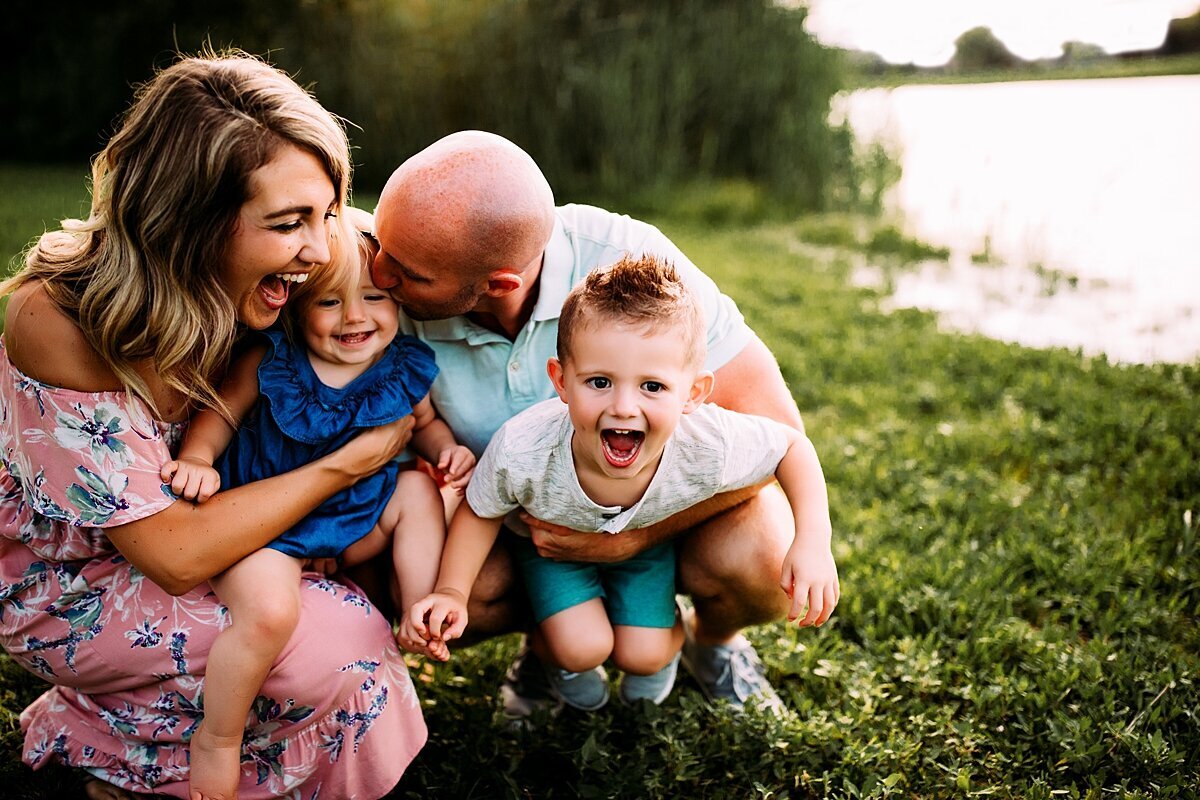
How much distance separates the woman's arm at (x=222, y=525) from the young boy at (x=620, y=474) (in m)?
0.32

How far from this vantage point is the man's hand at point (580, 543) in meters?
2.34

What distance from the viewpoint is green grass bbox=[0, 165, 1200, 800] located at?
95.1 inches

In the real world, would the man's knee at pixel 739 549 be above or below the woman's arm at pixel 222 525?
below

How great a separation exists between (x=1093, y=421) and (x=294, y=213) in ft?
11.8

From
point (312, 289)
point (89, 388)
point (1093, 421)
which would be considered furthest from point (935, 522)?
point (89, 388)

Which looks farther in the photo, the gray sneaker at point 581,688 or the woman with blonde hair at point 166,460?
the gray sneaker at point 581,688

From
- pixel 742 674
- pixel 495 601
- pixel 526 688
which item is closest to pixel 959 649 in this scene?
pixel 742 674

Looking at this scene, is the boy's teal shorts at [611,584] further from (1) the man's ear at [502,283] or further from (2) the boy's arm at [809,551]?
(1) the man's ear at [502,283]

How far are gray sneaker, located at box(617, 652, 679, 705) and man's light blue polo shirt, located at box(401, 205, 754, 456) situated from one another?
2.47 ft

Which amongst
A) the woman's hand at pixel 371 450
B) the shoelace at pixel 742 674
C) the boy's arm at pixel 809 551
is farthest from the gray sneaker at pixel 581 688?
the woman's hand at pixel 371 450

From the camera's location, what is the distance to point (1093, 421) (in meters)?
4.29

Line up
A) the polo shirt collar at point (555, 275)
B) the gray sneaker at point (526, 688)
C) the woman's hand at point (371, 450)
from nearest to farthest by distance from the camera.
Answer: the woman's hand at point (371, 450)
the polo shirt collar at point (555, 275)
the gray sneaker at point (526, 688)

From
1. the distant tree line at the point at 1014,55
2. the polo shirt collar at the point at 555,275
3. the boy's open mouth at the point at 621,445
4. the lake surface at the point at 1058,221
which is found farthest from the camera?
the distant tree line at the point at 1014,55

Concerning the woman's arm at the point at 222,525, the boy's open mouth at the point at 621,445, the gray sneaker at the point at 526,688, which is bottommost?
the gray sneaker at the point at 526,688
